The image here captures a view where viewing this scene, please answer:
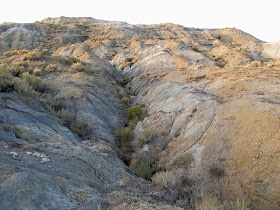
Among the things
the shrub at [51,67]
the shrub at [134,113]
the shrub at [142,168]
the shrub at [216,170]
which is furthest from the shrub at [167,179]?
the shrub at [51,67]

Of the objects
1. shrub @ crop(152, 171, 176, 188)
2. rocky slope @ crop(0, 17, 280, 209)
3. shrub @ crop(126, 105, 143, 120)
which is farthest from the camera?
shrub @ crop(126, 105, 143, 120)

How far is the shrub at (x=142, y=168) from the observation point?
266 inches

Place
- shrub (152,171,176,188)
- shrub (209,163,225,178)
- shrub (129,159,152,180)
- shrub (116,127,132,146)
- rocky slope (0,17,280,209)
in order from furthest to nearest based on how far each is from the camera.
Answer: shrub (116,127,132,146) → shrub (129,159,152,180) → shrub (209,163,225,178) → shrub (152,171,176,188) → rocky slope (0,17,280,209)

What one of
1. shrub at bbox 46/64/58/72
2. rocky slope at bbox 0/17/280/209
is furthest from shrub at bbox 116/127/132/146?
shrub at bbox 46/64/58/72

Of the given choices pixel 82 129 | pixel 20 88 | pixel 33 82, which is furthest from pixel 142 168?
pixel 33 82

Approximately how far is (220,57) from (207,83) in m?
14.7

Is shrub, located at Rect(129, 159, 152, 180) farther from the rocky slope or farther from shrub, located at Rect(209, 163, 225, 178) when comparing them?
shrub, located at Rect(209, 163, 225, 178)

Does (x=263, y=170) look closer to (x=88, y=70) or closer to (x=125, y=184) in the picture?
(x=125, y=184)

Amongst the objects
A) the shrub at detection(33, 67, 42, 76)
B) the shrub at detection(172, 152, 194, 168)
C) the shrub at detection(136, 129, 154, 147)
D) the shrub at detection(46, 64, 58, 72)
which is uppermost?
the shrub at detection(46, 64, 58, 72)

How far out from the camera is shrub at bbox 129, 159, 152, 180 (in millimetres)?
6748

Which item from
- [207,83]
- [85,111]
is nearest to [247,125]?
[207,83]

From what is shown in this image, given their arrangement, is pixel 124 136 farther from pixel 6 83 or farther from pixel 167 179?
pixel 6 83

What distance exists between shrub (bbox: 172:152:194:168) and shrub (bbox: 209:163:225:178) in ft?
2.22

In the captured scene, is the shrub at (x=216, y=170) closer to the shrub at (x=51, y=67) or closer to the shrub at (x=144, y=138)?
the shrub at (x=144, y=138)
